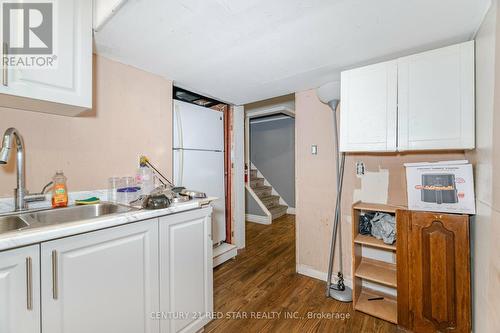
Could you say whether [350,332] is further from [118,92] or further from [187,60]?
[118,92]

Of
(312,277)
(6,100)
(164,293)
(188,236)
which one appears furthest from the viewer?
(312,277)

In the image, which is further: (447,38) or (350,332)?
(350,332)

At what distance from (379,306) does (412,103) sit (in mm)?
1622

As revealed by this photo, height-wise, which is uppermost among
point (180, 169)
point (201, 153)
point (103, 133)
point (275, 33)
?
point (275, 33)

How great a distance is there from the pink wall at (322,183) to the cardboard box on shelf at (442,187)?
31cm

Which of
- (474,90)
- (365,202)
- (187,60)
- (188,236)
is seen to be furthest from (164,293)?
(474,90)

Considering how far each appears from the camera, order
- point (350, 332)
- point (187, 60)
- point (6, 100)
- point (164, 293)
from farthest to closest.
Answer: point (187, 60)
point (350, 332)
point (164, 293)
point (6, 100)

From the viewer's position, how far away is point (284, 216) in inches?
198

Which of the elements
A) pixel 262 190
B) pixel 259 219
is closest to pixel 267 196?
pixel 262 190

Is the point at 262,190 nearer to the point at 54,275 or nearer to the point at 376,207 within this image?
the point at 376,207

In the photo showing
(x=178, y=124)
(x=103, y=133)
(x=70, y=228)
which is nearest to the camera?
(x=70, y=228)

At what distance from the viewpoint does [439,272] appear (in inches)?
56.6

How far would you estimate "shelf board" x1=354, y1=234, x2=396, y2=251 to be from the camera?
5.54 feet

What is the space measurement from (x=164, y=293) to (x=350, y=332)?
1.35 meters
